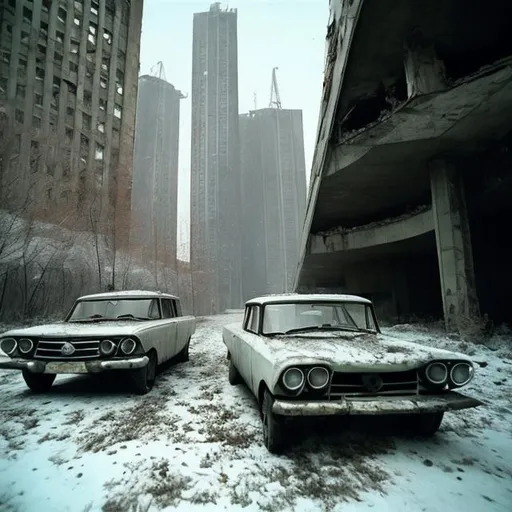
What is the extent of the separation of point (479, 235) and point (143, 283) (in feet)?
66.8

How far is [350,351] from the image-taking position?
2986 millimetres

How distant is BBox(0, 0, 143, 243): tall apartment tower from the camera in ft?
80.8

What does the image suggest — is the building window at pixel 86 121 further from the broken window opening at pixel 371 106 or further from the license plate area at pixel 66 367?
the license plate area at pixel 66 367

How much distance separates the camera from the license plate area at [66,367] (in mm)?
4086

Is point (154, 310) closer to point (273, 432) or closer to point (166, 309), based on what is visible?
point (166, 309)

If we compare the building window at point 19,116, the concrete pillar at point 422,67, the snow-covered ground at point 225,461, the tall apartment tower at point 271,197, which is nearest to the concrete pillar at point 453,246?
the concrete pillar at point 422,67

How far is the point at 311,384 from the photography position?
2666 millimetres

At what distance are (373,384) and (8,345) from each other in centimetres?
487

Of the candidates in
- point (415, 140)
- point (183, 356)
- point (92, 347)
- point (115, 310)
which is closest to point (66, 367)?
point (92, 347)

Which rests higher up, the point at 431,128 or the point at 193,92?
the point at 193,92

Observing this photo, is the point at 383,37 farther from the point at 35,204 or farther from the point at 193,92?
the point at 193,92

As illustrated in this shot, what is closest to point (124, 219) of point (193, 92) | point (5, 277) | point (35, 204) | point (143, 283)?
point (143, 283)

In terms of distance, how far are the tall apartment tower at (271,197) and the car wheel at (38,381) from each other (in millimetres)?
74201

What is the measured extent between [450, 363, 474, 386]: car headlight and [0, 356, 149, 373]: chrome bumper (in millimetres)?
3722
